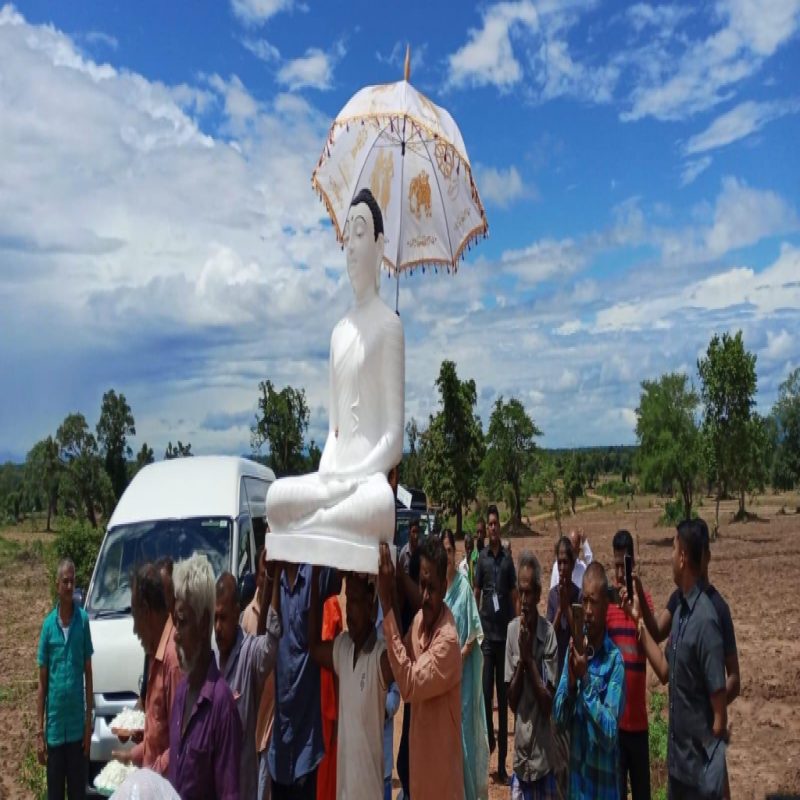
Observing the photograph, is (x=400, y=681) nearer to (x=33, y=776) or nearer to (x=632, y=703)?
(x=632, y=703)

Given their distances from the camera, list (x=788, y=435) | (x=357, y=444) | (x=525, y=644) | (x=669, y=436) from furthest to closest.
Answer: (x=788, y=435) < (x=669, y=436) < (x=357, y=444) < (x=525, y=644)

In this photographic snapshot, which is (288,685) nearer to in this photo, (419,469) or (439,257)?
(439,257)

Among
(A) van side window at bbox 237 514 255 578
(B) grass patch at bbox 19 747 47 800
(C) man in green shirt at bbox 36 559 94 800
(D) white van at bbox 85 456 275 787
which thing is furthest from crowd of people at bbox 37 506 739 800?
(B) grass patch at bbox 19 747 47 800

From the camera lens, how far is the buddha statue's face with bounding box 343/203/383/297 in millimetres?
4656

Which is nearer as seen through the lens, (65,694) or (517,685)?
(517,685)

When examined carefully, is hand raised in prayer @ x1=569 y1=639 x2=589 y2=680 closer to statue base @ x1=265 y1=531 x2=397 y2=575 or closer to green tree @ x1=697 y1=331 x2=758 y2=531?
statue base @ x1=265 y1=531 x2=397 y2=575

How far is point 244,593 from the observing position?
5637 millimetres

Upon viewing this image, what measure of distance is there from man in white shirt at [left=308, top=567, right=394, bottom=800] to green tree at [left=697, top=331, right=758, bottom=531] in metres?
27.7

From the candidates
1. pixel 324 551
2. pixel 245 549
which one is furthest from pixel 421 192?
pixel 245 549

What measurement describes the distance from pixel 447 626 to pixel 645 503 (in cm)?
5137

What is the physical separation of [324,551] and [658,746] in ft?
17.0

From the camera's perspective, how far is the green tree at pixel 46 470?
42281 millimetres

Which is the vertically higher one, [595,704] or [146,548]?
[146,548]

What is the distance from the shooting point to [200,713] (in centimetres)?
291
